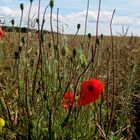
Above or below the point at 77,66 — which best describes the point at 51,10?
above

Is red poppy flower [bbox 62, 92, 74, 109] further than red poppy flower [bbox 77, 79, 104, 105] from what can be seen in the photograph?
Yes

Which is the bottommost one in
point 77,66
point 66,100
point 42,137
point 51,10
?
point 42,137

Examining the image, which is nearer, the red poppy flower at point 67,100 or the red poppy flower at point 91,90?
the red poppy flower at point 91,90

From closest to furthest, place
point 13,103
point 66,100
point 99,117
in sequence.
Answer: point 66,100
point 99,117
point 13,103

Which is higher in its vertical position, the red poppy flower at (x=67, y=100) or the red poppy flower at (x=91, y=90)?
the red poppy flower at (x=91, y=90)

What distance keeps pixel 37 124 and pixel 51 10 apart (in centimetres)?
55

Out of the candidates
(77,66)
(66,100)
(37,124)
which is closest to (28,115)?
(37,124)

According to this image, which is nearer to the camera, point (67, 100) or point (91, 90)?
point (91, 90)

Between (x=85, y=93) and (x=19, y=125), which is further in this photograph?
(x=19, y=125)

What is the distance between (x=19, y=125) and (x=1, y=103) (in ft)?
0.49

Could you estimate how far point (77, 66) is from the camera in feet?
7.50

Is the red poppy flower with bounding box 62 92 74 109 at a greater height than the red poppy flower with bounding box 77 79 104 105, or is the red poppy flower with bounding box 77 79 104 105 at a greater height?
the red poppy flower with bounding box 77 79 104 105

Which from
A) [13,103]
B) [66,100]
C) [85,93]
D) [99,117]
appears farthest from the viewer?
[13,103]

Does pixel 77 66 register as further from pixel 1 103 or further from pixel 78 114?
pixel 1 103
